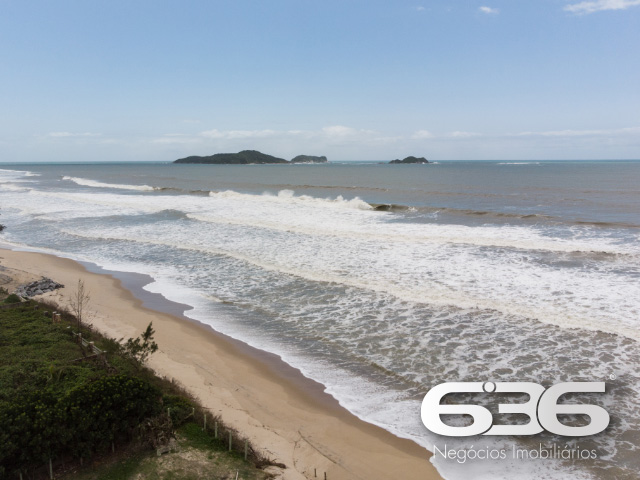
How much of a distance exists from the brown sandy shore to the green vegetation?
2.55ft

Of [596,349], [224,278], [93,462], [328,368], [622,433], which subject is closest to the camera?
[93,462]

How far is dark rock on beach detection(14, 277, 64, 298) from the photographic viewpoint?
17.7 meters

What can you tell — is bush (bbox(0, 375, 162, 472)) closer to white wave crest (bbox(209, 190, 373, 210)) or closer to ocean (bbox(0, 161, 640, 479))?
ocean (bbox(0, 161, 640, 479))

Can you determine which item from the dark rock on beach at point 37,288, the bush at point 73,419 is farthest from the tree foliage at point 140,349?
the dark rock on beach at point 37,288

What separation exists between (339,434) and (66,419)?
5.03m

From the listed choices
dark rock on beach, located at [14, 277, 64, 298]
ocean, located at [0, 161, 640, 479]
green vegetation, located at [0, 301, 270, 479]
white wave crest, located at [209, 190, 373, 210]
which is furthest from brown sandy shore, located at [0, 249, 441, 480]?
white wave crest, located at [209, 190, 373, 210]

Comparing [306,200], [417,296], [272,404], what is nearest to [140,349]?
[272,404]

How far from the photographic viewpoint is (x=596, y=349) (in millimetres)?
12719

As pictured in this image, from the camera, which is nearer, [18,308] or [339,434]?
[339,434]

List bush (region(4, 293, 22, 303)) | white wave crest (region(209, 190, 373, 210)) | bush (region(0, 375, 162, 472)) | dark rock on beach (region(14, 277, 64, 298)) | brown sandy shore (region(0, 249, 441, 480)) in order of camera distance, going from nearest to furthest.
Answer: bush (region(0, 375, 162, 472))
brown sandy shore (region(0, 249, 441, 480))
bush (region(4, 293, 22, 303))
dark rock on beach (region(14, 277, 64, 298))
white wave crest (region(209, 190, 373, 210))

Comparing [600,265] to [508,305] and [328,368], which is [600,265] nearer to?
[508,305]

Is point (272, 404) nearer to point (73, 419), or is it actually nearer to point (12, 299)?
point (73, 419)

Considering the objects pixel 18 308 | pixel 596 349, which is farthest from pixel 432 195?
pixel 18 308

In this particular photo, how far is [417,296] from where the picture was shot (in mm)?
17438
